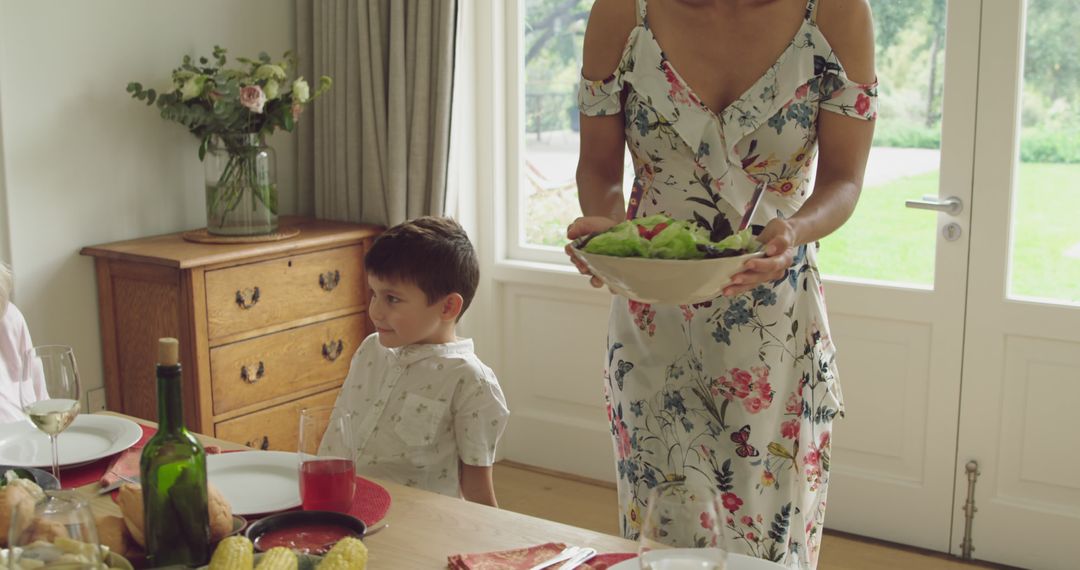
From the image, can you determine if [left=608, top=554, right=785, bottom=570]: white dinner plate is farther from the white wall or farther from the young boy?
the white wall

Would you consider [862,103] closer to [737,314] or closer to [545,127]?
[737,314]

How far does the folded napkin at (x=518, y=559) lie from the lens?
1.34 metres

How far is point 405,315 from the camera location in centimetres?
203

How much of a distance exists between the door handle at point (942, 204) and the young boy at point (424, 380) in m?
1.53

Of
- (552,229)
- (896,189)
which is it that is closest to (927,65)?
(896,189)

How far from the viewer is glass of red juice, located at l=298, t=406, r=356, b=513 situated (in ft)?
4.71

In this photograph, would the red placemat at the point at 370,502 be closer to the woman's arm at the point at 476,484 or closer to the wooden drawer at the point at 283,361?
the woman's arm at the point at 476,484

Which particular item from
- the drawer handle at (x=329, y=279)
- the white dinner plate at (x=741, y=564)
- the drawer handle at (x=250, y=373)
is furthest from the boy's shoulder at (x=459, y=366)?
the drawer handle at (x=329, y=279)

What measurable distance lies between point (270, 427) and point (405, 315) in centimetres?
146

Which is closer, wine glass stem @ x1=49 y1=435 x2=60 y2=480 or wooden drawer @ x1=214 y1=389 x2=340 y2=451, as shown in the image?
wine glass stem @ x1=49 y1=435 x2=60 y2=480

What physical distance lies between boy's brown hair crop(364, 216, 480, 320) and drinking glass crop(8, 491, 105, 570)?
101cm

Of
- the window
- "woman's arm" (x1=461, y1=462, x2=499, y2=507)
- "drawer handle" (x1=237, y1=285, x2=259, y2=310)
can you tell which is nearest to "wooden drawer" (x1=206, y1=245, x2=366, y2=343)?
"drawer handle" (x1=237, y1=285, x2=259, y2=310)

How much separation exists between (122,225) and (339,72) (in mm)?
856

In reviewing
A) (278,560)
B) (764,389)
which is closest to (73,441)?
(278,560)
